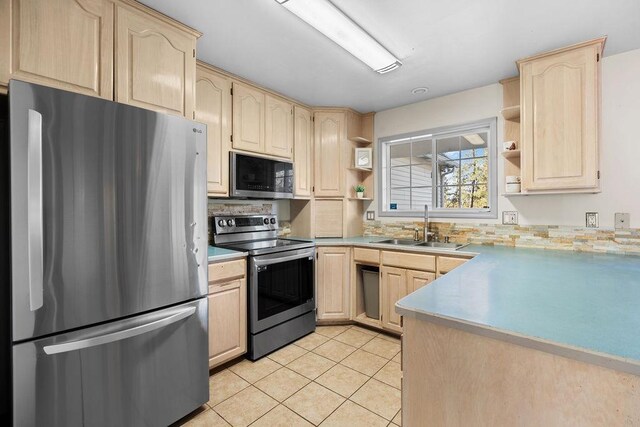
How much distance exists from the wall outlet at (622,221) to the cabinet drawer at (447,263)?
1.11 m

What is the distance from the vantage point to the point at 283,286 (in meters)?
2.60

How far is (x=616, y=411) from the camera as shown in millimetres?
711

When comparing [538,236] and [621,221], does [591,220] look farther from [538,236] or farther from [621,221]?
[538,236]

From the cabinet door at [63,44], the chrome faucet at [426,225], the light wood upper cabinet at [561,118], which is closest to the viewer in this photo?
the cabinet door at [63,44]

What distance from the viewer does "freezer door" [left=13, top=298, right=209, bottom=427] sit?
3.86ft

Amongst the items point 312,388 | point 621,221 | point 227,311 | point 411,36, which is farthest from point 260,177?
point 621,221

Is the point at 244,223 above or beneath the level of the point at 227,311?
above

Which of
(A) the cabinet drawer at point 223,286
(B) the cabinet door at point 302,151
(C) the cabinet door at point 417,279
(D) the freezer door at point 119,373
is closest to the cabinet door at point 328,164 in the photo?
(B) the cabinet door at point 302,151

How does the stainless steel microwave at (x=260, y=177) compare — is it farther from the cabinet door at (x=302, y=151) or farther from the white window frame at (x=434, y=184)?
the white window frame at (x=434, y=184)

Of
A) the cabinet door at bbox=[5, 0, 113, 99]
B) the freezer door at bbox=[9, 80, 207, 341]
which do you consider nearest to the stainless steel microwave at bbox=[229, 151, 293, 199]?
the freezer door at bbox=[9, 80, 207, 341]

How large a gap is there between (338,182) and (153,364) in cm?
244

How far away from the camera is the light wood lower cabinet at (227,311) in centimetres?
210

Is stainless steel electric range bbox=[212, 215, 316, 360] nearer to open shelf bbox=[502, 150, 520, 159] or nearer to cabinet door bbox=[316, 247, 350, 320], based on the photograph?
cabinet door bbox=[316, 247, 350, 320]

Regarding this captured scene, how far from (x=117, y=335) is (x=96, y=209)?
587 mm
